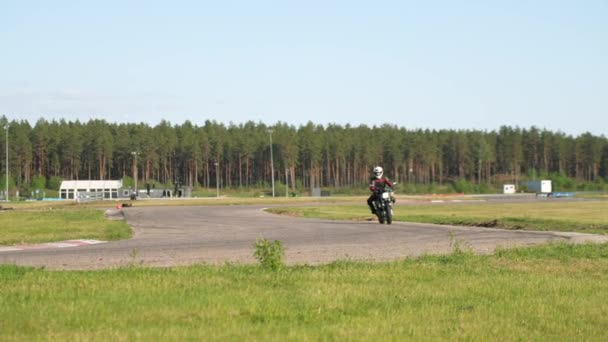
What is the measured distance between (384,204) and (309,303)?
72.6 ft

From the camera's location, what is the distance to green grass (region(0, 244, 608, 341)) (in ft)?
25.3

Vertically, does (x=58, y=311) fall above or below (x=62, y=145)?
below

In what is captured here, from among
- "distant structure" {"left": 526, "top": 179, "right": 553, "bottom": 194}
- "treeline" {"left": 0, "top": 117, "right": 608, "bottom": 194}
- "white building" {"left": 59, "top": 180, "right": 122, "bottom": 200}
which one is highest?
"treeline" {"left": 0, "top": 117, "right": 608, "bottom": 194}

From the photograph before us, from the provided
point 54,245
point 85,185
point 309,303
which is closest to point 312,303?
point 309,303

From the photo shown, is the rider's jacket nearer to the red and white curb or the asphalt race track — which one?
the asphalt race track

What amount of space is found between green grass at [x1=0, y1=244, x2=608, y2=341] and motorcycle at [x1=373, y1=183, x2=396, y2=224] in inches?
678

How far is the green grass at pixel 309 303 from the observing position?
7703 mm

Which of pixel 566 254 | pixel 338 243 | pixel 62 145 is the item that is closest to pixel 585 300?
pixel 566 254

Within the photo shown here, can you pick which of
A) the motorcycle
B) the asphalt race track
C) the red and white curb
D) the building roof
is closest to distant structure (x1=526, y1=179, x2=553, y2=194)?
the building roof

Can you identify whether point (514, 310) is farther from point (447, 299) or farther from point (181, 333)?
point (181, 333)

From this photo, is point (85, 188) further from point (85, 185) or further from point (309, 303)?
point (309, 303)

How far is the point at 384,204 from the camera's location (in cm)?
3114

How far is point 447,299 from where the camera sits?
9.84 metres

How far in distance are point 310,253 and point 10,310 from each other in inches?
378
